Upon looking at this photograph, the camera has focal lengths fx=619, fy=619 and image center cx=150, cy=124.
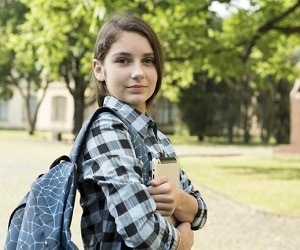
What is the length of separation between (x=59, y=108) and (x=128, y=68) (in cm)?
Answer: 5594

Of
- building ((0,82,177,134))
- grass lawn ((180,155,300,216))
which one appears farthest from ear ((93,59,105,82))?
building ((0,82,177,134))

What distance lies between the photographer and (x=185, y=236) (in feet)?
6.47

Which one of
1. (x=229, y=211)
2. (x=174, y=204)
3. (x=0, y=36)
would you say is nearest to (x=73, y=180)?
(x=174, y=204)

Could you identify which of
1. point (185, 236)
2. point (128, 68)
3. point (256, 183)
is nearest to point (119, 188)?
point (185, 236)

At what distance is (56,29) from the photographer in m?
13.3

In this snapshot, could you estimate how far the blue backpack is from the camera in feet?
5.74

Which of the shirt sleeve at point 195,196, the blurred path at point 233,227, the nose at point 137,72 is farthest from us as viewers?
the blurred path at point 233,227

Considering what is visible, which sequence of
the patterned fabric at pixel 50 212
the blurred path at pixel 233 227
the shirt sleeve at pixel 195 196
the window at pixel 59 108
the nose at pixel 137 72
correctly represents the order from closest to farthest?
the patterned fabric at pixel 50 212 → the nose at pixel 137 72 → the shirt sleeve at pixel 195 196 → the blurred path at pixel 233 227 → the window at pixel 59 108

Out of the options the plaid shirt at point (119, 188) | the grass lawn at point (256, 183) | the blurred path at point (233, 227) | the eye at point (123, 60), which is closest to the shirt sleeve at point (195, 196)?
the plaid shirt at point (119, 188)

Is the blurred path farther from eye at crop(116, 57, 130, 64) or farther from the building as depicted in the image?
the building

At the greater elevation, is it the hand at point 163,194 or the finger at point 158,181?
the finger at point 158,181

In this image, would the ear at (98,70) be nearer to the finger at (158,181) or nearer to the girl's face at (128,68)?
the girl's face at (128,68)

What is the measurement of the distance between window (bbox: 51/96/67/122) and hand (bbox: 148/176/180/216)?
5556cm

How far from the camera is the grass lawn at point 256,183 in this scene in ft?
31.7
